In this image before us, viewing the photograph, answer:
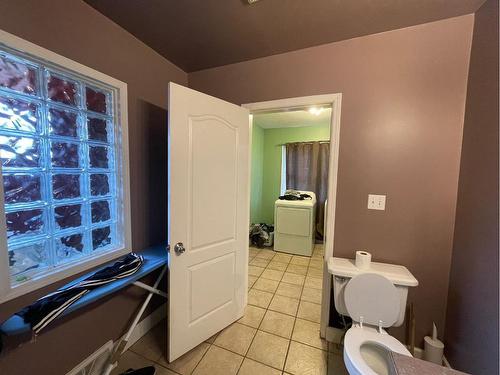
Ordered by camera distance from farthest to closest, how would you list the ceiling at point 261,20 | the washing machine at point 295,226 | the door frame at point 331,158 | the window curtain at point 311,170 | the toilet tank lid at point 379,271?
the window curtain at point 311,170 → the washing machine at point 295,226 → the door frame at point 331,158 → the toilet tank lid at point 379,271 → the ceiling at point 261,20

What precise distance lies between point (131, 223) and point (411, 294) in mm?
2146

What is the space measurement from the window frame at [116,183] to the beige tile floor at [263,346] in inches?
31.0

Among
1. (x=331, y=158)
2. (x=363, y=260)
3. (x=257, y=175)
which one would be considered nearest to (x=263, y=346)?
(x=363, y=260)

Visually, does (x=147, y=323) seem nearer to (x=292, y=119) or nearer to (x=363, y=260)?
(x=363, y=260)

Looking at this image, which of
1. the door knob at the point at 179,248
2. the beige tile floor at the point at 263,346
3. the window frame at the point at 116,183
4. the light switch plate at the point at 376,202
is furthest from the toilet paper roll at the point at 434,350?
the window frame at the point at 116,183

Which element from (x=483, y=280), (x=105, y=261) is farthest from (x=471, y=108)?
(x=105, y=261)

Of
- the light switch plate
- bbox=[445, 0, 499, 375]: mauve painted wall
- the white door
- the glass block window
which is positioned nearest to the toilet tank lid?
bbox=[445, 0, 499, 375]: mauve painted wall

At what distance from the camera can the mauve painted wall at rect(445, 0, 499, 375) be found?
1.06 meters

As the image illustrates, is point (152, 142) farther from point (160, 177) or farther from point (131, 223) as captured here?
point (131, 223)

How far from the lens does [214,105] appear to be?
5.03 feet

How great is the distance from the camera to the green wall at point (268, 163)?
13.3ft

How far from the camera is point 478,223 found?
1159 mm

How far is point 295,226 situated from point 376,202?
190 centimetres

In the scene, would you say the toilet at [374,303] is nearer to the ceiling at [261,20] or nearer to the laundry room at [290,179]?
the ceiling at [261,20]
